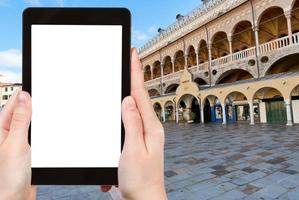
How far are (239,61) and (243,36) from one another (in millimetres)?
5254

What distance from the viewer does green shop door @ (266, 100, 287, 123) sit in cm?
1908

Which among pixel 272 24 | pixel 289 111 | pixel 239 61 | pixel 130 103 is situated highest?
pixel 272 24

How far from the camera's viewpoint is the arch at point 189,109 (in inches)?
1035

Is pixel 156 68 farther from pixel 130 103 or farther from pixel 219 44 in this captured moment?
pixel 130 103

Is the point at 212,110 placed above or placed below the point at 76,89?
above

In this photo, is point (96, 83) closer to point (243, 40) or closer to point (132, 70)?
point (132, 70)

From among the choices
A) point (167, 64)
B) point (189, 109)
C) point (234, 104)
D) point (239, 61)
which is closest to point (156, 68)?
point (167, 64)

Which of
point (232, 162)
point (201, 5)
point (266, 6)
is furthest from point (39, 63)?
point (201, 5)

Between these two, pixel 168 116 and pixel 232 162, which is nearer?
pixel 232 162

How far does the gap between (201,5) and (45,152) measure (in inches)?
1142

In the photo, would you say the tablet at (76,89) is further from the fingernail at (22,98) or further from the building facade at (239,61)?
the building facade at (239,61)

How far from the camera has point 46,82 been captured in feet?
3.34

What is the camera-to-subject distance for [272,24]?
2152cm

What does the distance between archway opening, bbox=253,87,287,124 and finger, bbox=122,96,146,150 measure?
69.2ft
